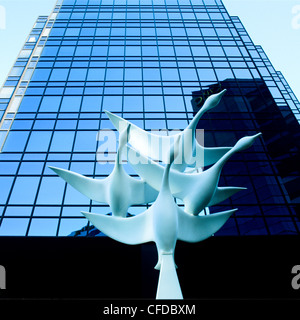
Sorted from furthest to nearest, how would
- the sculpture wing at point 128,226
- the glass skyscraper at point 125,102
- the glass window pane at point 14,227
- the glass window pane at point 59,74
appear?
the glass window pane at point 59,74 → the glass skyscraper at point 125,102 → the glass window pane at point 14,227 → the sculpture wing at point 128,226

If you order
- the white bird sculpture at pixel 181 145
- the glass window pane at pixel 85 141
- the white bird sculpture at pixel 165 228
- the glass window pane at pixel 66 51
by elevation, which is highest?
the glass window pane at pixel 66 51

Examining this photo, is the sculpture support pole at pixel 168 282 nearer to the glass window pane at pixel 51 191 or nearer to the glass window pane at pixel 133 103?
the glass window pane at pixel 51 191

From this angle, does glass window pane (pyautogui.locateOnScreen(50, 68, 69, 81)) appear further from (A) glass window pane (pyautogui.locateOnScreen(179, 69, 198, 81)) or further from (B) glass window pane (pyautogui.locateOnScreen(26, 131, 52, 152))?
(A) glass window pane (pyautogui.locateOnScreen(179, 69, 198, 81))

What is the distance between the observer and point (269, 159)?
22.5 metres

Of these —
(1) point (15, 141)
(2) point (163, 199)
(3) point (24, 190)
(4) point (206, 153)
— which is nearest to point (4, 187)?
(3) point (24, 190)

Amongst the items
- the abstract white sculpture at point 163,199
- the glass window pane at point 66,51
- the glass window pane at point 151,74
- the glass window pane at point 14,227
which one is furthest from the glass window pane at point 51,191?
the glass window pane at point 66,51

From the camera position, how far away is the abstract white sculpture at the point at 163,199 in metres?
9.89

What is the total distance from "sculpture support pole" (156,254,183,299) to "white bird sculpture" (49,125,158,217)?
2584 mm

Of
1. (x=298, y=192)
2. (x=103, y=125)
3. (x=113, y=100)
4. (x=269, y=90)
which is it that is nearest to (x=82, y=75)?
(x=113, y=100)

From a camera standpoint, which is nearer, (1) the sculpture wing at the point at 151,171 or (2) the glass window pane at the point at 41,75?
(1) the sculpture wing at the point at 151,171

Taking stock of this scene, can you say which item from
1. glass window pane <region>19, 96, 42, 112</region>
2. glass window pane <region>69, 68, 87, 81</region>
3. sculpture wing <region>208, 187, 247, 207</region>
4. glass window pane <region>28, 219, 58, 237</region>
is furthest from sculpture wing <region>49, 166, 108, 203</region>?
glass window pane <region>69, 68, 87, 81</region>

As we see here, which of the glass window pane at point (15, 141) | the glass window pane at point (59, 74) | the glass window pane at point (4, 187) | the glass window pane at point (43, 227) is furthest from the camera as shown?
the glass window pane at point (59, 74)

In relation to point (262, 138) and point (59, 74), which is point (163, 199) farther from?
point (59, 74)

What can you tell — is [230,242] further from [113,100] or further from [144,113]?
[113,100]
